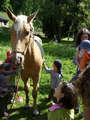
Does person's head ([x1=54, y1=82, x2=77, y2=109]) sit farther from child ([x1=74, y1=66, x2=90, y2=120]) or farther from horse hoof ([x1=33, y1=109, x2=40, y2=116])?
horse hoof ([x1=33, y1=109, x2=40, y2=116])

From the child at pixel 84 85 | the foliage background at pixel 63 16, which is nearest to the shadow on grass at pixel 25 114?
the child at pixel 84 85

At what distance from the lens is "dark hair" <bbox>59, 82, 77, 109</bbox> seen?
236cm

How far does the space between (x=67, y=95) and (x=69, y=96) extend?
3cm

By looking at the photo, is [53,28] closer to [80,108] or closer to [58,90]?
[80,108]

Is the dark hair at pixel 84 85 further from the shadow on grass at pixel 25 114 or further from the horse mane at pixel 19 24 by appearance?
the shadow on grass at pixel 25 114

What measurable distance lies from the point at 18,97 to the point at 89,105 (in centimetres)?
289

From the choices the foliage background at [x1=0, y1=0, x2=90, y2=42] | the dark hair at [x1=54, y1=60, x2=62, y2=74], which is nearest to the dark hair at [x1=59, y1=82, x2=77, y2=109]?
the dark hair at [x1=54, y1=60, x2=62, y2=74]

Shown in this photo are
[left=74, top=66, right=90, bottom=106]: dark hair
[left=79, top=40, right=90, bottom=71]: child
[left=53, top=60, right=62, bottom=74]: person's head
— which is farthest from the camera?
[left=53, top=60, right=62, bottom=74]: person's head

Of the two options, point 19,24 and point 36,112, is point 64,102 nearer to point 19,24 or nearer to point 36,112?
point 19,24

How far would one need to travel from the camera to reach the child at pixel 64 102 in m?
2.37

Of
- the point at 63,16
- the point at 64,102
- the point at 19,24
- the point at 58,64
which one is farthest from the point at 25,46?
the point at 63,16

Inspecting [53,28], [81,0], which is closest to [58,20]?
[53,28]

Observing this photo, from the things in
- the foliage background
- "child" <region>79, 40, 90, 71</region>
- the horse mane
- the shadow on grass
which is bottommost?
the shadow on grass

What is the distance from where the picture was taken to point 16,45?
10.8 ft
